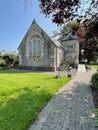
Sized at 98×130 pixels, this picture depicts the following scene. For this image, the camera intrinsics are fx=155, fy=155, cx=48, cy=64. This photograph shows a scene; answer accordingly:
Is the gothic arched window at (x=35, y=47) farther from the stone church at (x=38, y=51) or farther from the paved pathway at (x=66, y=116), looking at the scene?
the paved pathway at (x=66, y=116)

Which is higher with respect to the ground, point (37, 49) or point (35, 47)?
point (35, 47)

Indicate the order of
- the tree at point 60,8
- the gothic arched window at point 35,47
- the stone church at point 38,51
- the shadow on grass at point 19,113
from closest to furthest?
the tree at point 60,8
the shadow on grass at point 19,113
the stone church at point 38,51
the gothic arched window at point 35,47

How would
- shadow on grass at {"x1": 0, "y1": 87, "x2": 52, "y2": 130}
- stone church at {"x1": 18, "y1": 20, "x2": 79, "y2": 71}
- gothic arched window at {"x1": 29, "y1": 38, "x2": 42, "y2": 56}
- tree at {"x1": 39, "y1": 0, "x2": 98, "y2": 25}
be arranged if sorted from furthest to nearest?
gothic arched window at {"x1": 29, "y1": 38, "x2": 42, "y2": 56}, stone church at {"x1": 18, "y1": 20, "x2": 79, "y2": 71}, shadow on grass at {"x1": 0, "y1": 87, "x2": 52, "y2": 130}, tree at {"x1": 39, "y1": 0, "x2": 98, "y2": 25}

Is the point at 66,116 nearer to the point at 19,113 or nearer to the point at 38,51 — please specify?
the point at 19,113

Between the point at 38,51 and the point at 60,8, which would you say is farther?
the point at 38,51

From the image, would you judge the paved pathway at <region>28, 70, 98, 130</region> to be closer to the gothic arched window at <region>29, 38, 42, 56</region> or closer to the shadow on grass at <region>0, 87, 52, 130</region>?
the shadow on grass at <region>0, 87, 52, 130</region>

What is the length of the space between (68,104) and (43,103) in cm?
132

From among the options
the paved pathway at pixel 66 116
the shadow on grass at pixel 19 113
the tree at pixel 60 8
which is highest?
the tree at pixel 60 8

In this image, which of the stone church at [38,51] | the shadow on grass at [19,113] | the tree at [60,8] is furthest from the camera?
the stone church at [38,51]

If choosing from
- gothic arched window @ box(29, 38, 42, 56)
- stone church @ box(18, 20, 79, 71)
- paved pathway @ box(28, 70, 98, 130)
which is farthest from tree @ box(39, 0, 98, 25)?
gothic arched window @ box(29, 38, 42, 56)

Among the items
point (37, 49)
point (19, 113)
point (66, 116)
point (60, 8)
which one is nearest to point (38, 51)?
point (37, 49)

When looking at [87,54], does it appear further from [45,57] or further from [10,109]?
[45,57]

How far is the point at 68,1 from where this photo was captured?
502 cm

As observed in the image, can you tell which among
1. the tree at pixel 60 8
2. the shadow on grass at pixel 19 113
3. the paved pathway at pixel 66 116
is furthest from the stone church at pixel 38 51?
the tree at pixel 60 8
